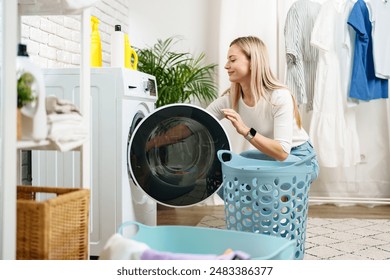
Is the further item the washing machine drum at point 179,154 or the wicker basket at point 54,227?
the washing machine drum at point 179,154

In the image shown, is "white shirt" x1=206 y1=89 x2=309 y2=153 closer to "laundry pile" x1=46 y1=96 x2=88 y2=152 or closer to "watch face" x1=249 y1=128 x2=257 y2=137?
"watch face" x1=249 y1=128 x2=257 y2=137

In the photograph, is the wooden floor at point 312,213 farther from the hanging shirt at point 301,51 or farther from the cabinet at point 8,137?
the cabinet at point 8,137

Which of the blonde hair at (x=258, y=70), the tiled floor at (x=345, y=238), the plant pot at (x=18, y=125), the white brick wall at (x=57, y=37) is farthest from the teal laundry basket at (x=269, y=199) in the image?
the white brick wall at (x=57, y=37)

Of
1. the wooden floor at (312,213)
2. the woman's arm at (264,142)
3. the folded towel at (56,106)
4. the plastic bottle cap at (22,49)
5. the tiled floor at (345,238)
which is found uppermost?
the plastic bottle cap at (22,49)

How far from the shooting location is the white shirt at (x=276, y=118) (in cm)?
233

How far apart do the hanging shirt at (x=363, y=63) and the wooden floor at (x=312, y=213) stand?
77 centimetres

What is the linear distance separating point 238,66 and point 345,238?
1068 mm

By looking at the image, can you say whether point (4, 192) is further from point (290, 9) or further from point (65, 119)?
point (290, 9)

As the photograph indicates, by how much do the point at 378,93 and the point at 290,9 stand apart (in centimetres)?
84

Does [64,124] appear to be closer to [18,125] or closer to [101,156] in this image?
[18,125]

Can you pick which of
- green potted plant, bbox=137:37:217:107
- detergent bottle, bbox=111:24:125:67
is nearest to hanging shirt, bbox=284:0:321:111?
green potted plant, bbox=137:37:217:107

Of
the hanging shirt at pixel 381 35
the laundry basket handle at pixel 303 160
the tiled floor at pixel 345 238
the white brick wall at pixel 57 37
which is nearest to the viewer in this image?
the laundry basket handle at pixel 303 160

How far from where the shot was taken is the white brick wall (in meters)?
2.58
